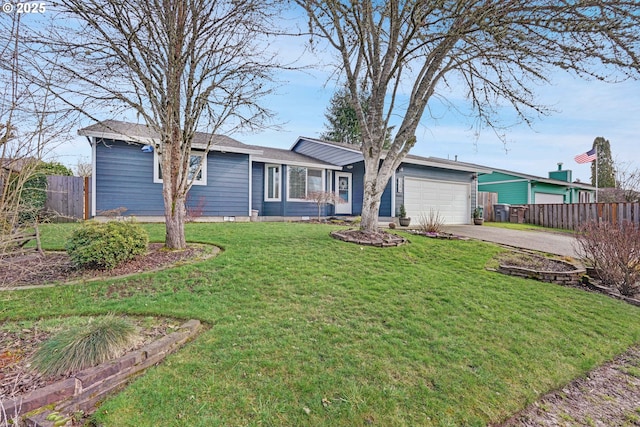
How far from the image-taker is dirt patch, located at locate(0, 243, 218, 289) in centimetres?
423

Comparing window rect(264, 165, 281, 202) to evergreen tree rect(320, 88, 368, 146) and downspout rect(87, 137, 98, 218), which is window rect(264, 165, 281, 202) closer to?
downspout rect(87, 137, 98, 218)

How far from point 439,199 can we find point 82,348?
1513 centimetres

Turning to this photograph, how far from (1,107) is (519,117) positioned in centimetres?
1029

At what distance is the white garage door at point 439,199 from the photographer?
14.3 meters

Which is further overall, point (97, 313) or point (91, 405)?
point (97, 313)

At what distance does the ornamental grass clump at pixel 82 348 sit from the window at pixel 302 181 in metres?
11.2

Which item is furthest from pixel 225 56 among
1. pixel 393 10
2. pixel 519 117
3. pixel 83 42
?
pixel 519 117

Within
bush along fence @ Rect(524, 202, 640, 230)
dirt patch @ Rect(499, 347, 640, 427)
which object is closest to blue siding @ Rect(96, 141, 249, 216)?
dirt patch @ Rect(499, 347, 640, 427)

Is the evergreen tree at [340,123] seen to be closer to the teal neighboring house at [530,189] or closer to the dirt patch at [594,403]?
the teal neighboring house at [530,189]

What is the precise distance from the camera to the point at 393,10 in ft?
22.9

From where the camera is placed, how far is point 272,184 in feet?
45.2

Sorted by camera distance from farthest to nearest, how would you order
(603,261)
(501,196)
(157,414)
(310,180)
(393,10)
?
(501,196) < (310,180) < (393,10) < (603,261) < (157,414)

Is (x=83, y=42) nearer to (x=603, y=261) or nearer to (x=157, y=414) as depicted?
(x=157, y=414)

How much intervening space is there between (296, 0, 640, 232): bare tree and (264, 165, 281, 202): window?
18.9ft
